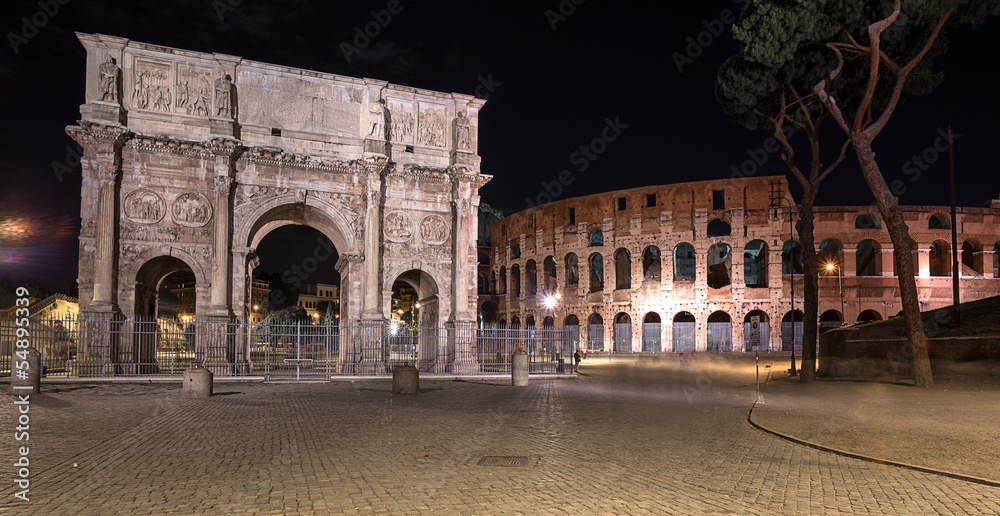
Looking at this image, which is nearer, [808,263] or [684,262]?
[808,263]

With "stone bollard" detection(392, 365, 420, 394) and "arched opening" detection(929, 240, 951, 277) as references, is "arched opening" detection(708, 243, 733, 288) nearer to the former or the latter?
"arched opening" detection(929, 240, 951, 277)

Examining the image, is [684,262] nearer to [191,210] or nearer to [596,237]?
[596,237]

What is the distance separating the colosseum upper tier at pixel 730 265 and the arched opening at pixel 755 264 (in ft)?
0.89

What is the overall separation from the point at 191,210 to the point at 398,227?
7.42 meters

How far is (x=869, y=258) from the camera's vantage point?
44.8m

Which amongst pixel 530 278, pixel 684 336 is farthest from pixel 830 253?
pixel 530 278

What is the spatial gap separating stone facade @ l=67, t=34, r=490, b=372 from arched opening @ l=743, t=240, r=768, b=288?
26631mm

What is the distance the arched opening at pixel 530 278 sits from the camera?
52000 millimetres

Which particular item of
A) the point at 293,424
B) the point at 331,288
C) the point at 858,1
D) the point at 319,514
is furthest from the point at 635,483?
the point at 331,288

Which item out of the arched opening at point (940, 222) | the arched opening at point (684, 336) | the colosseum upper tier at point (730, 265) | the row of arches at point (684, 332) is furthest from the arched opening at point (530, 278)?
the arched opening at point (940, 222)

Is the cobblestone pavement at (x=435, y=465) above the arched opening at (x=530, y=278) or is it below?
Result: below

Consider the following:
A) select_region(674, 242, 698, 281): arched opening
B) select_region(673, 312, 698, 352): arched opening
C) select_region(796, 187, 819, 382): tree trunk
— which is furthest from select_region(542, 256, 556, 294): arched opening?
select_region(796, 187, 819, 382): tree trunk

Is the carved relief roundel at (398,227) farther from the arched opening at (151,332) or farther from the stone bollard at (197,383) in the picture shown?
the stone bollard at (197,383)

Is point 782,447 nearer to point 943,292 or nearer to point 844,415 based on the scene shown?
point 844,415
